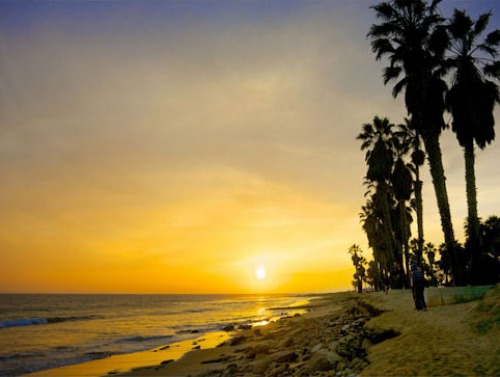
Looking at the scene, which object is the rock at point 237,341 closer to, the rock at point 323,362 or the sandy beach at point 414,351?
the sandy beach at point 414,351

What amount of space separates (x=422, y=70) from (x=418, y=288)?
16.6 m

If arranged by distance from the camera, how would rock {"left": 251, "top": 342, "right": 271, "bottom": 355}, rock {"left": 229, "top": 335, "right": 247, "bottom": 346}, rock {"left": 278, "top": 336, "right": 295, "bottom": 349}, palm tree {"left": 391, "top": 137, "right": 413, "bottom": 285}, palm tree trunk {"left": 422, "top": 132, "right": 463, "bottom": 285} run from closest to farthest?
rock {"left": 251, "top": 342, "right": 271, "bottom": 355} < rock {"left": 278, "top": 336, "right": 295, "bottom": 349} < palm tree trunk {"left": 422, "top": 132, "right": 463, "bottom": 285} < rock {"left": 229, "top": 335, "right": 247, "bottom": 346} < palm tree {"left": 391, "top": 137, "right": 413, "bottom": 285}

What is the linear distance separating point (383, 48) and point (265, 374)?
23.4m

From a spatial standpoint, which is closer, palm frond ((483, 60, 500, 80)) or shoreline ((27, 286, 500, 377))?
shoreline ((27, 286, 500, 377))

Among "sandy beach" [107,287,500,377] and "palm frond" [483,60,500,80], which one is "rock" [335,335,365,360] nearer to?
"sandy beach" [107,287,500,377]

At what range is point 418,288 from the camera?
13594 millimetres

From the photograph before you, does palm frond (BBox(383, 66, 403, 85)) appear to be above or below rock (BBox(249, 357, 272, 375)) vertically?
above

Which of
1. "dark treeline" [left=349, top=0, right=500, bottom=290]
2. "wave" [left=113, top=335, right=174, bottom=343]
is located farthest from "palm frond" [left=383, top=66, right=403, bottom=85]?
"wave" [left=113, top=335, right=174, bottom=343]

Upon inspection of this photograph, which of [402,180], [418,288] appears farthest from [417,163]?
[418,288]

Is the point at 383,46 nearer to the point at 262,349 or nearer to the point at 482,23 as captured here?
the point at 482,23

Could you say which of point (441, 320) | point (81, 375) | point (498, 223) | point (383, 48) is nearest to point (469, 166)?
point (383, 48)

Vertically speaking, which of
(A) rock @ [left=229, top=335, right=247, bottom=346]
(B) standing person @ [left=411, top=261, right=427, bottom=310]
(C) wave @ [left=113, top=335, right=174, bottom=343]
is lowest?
(C) wave @ [left=113, top=335, right=174, bottom=343]

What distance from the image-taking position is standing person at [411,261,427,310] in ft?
43.7

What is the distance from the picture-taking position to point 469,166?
22250mm
